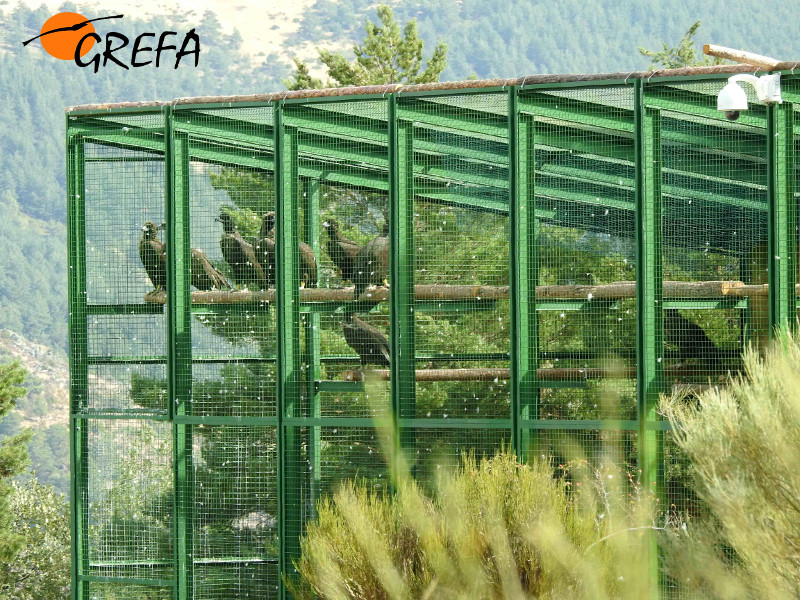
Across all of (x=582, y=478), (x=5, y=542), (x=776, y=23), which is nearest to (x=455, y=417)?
(x=582, y=478)

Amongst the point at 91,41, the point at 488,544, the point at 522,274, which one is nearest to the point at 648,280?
the point at 522,274

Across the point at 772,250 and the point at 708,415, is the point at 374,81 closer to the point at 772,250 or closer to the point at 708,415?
the point at 772,250

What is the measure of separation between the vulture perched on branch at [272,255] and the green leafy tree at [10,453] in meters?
8.48

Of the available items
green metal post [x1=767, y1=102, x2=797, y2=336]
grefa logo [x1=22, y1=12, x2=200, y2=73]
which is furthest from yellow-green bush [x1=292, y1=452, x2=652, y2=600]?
grefa logo [x1=22, y1=12, x2=200, y2=73]

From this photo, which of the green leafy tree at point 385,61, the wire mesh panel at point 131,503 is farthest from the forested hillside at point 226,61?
the wire mesh panel at point 131,503

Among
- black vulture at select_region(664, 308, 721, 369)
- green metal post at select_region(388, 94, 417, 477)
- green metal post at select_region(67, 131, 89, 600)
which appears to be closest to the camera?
black vulture at select_region(664, 308, 721, 369)

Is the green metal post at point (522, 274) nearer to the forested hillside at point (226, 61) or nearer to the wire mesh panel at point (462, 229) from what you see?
the wire mesh panel at point (462, 229)

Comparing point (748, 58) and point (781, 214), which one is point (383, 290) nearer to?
point (781, 214)

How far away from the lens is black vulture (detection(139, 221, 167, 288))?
8461 millimetres

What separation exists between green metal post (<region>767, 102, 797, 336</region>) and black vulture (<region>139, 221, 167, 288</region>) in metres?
4.17

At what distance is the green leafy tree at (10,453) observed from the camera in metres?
15.2

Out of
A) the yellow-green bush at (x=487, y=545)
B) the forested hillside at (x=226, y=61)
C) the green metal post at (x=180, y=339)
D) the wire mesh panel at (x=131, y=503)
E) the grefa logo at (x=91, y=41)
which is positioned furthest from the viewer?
the forested hillside at (x=226, y=61)

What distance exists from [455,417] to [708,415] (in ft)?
8.09

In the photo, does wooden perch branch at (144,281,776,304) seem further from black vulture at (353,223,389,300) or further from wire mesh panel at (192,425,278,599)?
wire mesh panel at (192,425,278,599)
